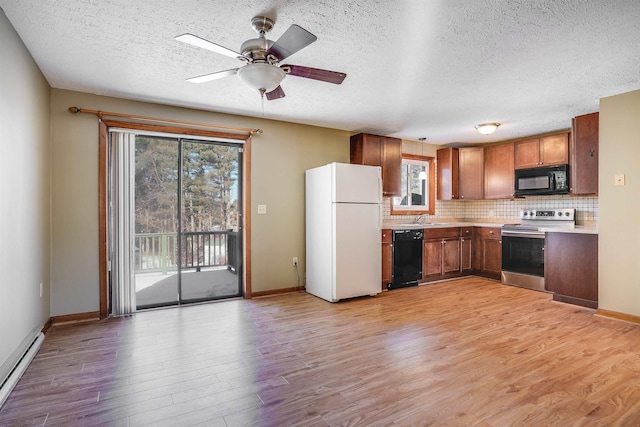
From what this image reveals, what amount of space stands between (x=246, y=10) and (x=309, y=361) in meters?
2.44

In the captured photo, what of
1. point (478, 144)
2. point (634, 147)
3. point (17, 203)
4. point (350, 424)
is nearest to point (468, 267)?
point (478, 144)

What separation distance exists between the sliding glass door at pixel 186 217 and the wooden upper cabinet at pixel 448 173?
3707 mm

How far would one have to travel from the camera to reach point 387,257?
4.80 m

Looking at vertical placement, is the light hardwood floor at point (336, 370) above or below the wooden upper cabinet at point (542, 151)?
below

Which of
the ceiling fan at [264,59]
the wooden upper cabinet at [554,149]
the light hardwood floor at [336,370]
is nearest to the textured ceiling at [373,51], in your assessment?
the ceiling fan at [264,59]

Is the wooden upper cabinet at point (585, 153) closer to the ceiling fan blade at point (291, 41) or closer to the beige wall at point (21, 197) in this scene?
the ceiling fan blade at point (291, 41)

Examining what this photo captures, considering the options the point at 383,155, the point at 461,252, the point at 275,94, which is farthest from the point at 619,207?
the point at 275,94

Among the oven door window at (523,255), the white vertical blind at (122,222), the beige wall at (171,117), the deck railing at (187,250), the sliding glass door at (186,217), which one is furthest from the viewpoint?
the deck railing at (187,250)

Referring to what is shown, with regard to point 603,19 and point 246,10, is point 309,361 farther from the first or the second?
point 603,19

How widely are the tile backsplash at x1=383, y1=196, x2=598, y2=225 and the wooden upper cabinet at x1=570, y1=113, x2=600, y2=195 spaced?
3.33ft

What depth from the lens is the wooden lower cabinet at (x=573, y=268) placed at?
12.5 ft

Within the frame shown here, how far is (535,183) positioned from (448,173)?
137cm

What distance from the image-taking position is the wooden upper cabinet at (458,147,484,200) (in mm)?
5809

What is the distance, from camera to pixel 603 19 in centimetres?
208
